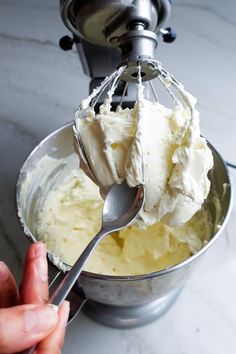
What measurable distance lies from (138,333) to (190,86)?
1.99ft

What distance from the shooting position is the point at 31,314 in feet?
1.34

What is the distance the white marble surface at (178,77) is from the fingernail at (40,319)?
0.29 meters

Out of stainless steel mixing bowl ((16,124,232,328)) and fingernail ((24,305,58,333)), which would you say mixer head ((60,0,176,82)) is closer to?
stainless steel mixing bowl ((16,124,232,328))

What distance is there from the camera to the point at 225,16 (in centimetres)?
118

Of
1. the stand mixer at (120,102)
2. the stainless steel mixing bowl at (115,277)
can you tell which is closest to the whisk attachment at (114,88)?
the stand mixer at (120,102)

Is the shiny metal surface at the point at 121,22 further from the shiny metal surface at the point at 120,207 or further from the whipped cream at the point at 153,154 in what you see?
the shiny metal surface at the point at 120,207

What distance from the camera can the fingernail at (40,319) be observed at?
403 millimetres

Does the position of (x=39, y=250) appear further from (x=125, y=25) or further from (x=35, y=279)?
(x=125, y=25)

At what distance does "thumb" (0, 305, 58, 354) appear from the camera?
40 centimetres

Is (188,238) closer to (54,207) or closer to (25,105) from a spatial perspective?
(54,207)

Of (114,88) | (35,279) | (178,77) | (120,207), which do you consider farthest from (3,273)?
(178,77)

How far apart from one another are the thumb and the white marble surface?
29 cm

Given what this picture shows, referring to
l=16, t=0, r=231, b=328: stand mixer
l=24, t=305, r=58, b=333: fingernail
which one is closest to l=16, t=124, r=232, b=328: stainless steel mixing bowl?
l=16, t=0, r=231, b=328: stand mixer

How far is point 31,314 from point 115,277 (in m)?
0.15
